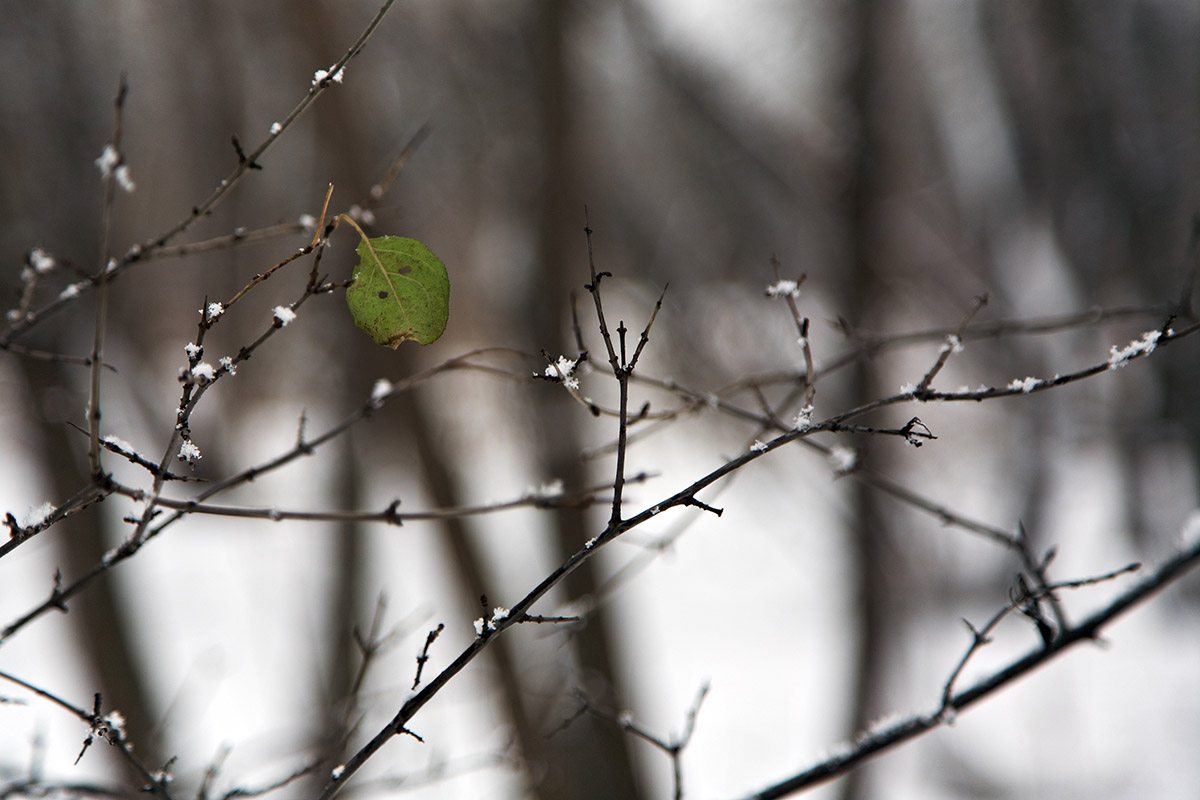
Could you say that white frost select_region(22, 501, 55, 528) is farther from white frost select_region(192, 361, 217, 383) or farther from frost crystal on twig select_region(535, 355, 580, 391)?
frost crystal on twig select_region(535, 355, 580, 391)

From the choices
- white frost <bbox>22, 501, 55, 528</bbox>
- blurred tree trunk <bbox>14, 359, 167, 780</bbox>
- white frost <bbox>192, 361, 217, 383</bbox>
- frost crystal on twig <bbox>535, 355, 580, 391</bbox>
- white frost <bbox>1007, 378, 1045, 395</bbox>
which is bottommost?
white frost <bbox>22, 501, 55, 528</bbox>

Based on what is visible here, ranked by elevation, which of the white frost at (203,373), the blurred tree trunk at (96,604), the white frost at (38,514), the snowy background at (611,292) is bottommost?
the white frost at (38,514)

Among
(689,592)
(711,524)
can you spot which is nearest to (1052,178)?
(711,524)

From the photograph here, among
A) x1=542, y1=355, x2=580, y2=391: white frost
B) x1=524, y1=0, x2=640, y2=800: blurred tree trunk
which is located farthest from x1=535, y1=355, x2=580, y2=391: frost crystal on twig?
x1=524, y1=0, x2=640, y2=800: blurred tree trunk

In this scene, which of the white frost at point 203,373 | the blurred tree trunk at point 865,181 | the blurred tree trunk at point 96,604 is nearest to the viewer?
the white frost at point 203,373

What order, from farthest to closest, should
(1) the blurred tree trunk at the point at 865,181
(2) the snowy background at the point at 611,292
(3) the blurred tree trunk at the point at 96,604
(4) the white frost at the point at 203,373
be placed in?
(1) the blurred tree trunk at the point at 865,181, (2) the snowy background at the point at 611,292, (3) the blurred tree trunk at the point at 96,604, (4) the white frost at the point at 203,373

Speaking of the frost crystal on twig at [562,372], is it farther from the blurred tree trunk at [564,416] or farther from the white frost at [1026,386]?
the blurred tree trunk at [564,416]

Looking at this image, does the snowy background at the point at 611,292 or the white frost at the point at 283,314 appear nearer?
the white frost at the point at 283,314

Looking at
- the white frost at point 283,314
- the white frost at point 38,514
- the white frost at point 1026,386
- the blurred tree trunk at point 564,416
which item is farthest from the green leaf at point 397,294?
the blurred tree trunk at point 564,416

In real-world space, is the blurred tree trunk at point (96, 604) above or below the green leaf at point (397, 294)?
above
